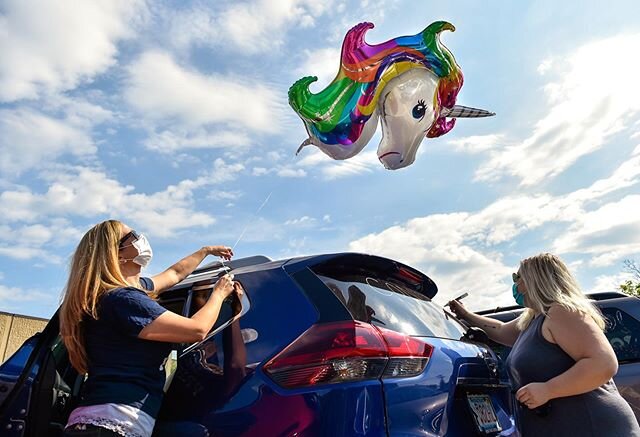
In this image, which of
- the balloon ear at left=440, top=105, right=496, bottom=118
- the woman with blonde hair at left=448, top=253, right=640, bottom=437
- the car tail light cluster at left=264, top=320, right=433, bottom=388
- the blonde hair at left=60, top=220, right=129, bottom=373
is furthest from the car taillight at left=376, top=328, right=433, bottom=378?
the balloon ear at left=440, top=105, right=496, bottom=118

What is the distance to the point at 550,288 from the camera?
10.1ft

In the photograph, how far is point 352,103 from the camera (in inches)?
225

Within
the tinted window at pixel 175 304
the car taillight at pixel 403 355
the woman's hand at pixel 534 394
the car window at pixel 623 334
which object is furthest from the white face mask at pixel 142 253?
the car window at pixel 623 334

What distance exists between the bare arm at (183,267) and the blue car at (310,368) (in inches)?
3.1

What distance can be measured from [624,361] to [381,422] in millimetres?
3351

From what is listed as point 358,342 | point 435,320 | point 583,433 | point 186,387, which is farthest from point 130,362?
point 583,433

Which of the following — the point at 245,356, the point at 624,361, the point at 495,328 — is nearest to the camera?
the point at 245,356

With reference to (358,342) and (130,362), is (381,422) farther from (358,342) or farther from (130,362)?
(130,362)

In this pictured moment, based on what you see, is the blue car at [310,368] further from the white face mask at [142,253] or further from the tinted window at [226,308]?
the white face mask at [142,253]

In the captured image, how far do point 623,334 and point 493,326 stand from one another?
1.41 m

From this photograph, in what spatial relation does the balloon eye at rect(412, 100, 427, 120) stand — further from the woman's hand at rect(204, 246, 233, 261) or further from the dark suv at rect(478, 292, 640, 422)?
the woman's hand at rect(204, 246, 233, 261)

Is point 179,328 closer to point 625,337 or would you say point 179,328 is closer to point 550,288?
point 550,288

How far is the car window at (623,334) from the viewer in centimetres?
451

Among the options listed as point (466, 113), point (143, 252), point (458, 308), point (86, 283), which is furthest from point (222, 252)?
point (466, 113)
